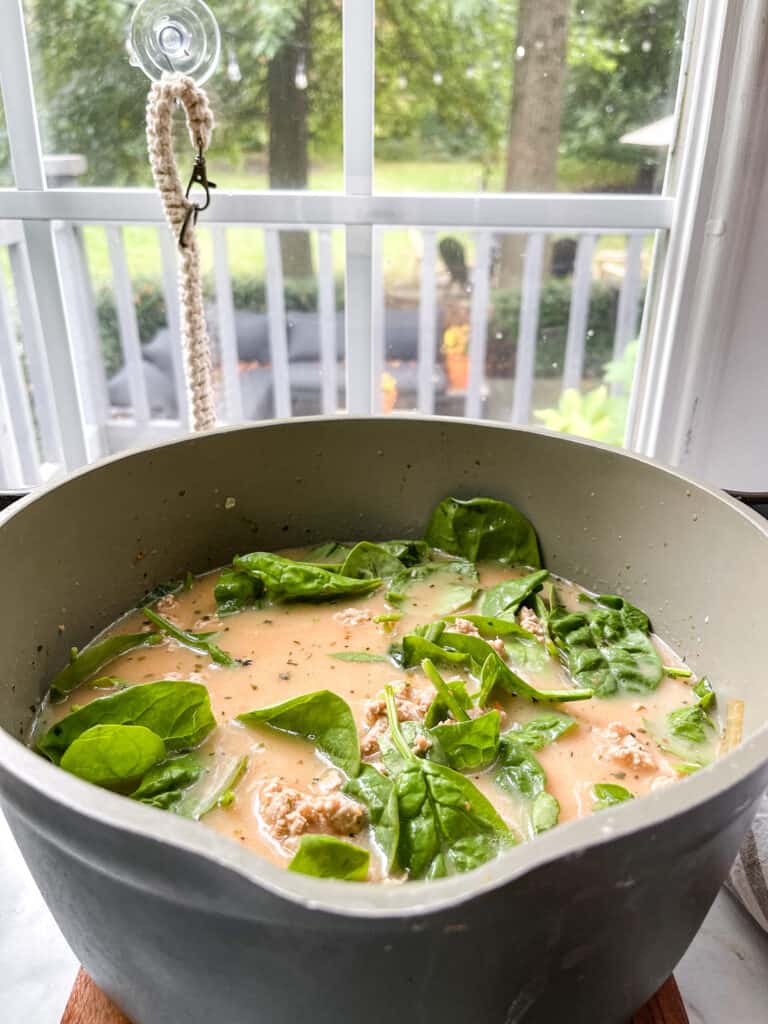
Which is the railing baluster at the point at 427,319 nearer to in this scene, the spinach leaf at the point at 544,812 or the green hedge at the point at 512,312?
the green hedge at the point at 512,312

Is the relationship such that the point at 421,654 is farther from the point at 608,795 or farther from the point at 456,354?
the point at 456,354

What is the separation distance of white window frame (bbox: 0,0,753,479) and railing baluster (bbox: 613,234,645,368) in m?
0.41

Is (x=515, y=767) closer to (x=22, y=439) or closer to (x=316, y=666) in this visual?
(x=316, y=666)

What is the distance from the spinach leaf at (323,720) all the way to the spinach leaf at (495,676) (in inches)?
5.0

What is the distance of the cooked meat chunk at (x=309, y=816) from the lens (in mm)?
630

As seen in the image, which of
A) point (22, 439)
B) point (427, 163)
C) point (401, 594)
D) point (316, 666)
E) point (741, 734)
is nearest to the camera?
point (741, 734)

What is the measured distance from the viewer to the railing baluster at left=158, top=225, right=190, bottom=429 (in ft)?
6.29

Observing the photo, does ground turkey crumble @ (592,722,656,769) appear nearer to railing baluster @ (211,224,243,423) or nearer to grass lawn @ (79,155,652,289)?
grass lawn @ (79,155,652,289)

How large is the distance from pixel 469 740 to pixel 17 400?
1699mm

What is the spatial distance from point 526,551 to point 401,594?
172 mm

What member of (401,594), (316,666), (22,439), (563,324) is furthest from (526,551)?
(22,439)

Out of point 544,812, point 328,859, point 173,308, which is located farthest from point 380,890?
point 173,308

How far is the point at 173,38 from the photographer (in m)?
1.10

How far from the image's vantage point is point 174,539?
984 mm
